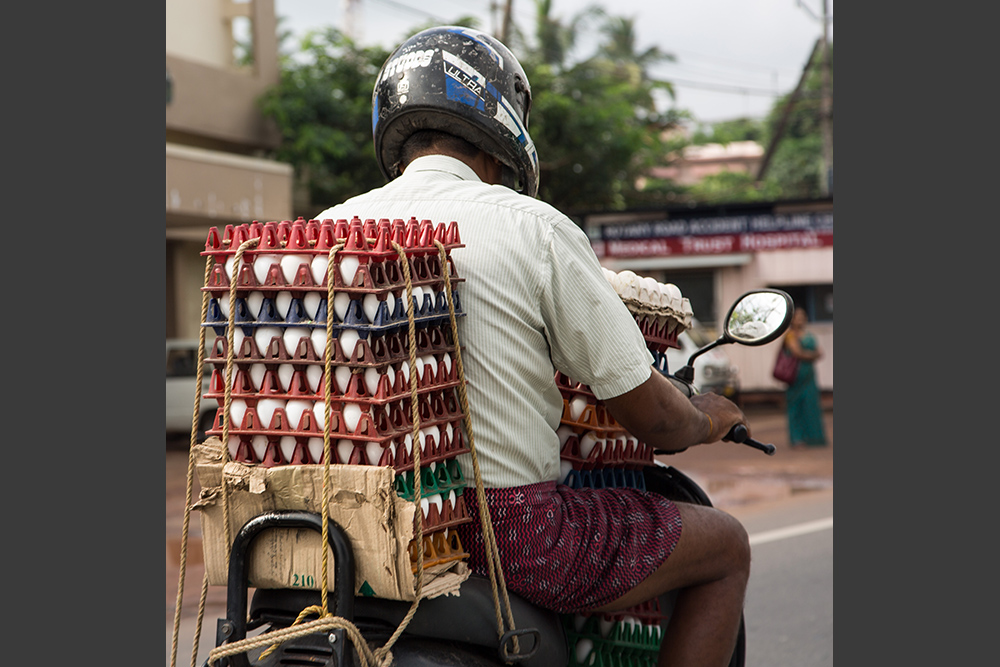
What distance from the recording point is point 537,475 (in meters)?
2.00

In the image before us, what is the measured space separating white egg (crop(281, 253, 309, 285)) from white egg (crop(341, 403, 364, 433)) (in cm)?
27

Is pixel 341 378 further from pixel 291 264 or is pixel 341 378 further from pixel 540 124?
pixel 540 124

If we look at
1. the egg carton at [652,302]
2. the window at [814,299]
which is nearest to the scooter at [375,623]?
the egg carton at [652,302]

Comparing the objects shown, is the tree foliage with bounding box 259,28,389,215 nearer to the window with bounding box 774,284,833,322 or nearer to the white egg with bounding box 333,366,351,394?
the window with bounding box 774,284,833,322

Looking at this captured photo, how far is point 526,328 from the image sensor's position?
1.96 metres

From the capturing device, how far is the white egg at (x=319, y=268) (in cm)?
172

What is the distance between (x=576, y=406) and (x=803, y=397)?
1058 centimetres

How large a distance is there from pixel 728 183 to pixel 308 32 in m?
22.2

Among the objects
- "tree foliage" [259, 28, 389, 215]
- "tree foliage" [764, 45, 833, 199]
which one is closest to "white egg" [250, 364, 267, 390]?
"tree foliage" [259, 28, 389, 215]

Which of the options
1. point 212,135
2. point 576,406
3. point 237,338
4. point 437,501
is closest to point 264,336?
point 237,338

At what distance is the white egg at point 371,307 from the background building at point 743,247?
52.0ft

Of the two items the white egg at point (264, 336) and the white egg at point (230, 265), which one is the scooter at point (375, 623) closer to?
the white egg at point (264, 336)

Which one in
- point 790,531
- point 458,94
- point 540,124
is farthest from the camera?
point 540,124

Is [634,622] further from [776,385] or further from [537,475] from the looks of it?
[776,385]
